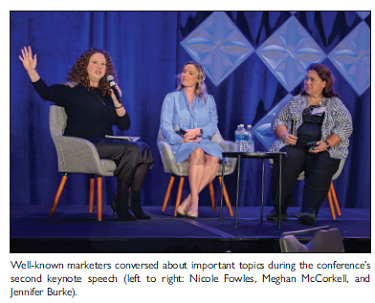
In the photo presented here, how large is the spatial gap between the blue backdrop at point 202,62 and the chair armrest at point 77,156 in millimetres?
984

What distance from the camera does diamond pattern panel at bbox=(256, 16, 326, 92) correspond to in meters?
4.18

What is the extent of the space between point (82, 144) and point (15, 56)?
160cm

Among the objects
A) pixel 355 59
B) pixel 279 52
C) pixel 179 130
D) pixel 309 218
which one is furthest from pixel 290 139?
pixel 355 59

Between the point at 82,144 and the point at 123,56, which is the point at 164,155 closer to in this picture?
the point at 82,144

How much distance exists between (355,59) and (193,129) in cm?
209

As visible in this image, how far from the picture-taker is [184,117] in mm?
3557

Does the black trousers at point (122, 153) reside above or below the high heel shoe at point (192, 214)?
above

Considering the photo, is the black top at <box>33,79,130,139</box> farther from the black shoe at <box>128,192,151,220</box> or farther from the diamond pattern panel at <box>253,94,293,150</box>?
the diamond pattern panel at <box>253,94,293,150</box>

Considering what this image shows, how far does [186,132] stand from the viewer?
135 inches

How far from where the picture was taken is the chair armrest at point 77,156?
294 cm

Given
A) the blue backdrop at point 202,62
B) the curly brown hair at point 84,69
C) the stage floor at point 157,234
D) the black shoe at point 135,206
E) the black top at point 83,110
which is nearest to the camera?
the stage floor at point 157,234

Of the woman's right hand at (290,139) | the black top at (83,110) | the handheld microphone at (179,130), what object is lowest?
the woman's right hand at (290,139)

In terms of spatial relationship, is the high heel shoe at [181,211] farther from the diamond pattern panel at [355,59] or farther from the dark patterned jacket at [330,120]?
the diamond pattern panel at [355,59]

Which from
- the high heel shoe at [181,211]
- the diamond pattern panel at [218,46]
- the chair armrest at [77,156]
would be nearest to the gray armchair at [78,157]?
the chair armrest at [77,156]
